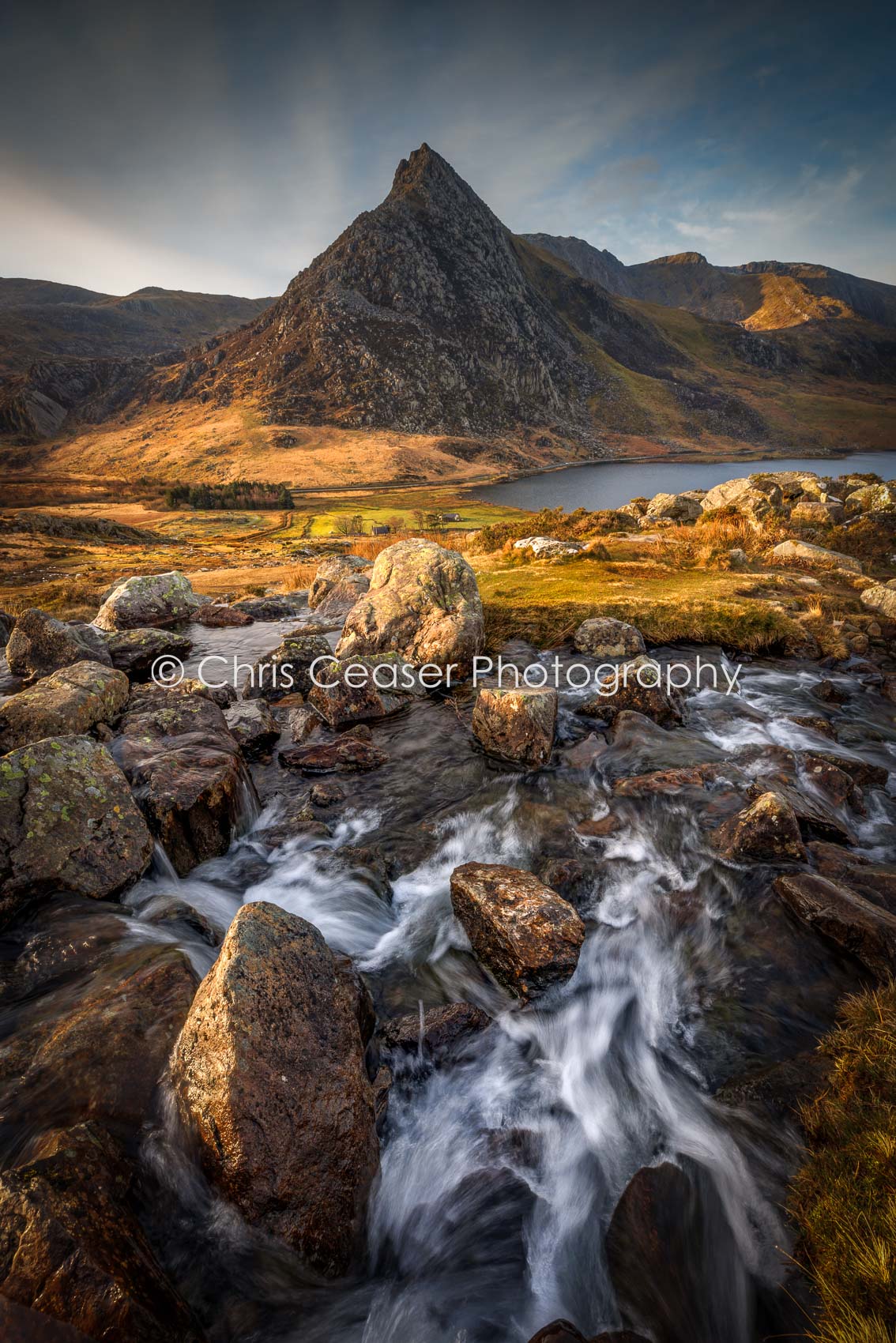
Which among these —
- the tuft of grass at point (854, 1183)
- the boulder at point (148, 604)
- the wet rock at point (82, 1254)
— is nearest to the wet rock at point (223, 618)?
the boulder at point (148, 604)

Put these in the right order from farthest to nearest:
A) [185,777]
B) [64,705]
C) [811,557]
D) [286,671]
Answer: [811,557] < [286,671] < [64,705] < [185,777]

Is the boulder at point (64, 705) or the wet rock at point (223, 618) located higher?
the boulder at point (64, 705)

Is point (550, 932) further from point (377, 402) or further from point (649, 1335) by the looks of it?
point (377, 402)

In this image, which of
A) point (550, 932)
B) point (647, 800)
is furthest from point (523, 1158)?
point (647, 800)

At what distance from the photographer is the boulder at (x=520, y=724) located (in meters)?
10.7

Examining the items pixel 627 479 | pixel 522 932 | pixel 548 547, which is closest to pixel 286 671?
pixel 522 932

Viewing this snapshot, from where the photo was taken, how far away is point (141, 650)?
16078 millimetres

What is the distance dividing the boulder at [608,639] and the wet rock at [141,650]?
12506 millimetres

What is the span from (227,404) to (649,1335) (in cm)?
18150

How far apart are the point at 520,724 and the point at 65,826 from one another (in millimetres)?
7425

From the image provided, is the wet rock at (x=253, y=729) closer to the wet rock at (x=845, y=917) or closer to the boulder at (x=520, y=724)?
the boulder at (x=520, y=724)

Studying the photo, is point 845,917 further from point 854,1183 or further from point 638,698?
point 638,698

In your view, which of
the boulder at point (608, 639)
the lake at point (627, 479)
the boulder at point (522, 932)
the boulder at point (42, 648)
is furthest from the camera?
the lake at point (627, 479)

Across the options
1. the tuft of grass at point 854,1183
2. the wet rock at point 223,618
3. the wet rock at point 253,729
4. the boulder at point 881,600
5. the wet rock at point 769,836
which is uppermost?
the boulder at point 881,600
